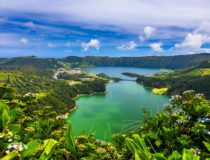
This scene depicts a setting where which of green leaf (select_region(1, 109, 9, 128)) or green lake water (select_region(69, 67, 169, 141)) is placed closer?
green leaf (select_region(1, 109, 9, 128))

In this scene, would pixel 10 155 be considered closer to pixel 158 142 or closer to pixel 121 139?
pixel 158 142

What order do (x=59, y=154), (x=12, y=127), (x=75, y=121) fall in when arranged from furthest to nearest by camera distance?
1. (x=75, y=121)
2. (x=59, y=154)
3. (x=12, y=127)

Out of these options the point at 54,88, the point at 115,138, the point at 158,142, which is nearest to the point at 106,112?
the point at 54,88

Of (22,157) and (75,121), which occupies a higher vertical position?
(22,157)

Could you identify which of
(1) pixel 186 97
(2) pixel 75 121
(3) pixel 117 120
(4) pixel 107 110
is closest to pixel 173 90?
(4) pixel 107 110

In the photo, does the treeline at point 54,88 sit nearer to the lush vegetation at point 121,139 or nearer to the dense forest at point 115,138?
the dense forest at point 115,138

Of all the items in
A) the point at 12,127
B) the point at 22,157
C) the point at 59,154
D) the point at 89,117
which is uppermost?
the point at 12,127

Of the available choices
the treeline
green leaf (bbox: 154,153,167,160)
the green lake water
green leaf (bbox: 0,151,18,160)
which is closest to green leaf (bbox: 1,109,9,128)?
green leaf (bbox: 0,151,18,160)

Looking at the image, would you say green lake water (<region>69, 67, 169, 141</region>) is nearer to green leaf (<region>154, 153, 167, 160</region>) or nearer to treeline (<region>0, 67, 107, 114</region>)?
treeline (<region>0, 67, 107, 114</region>)

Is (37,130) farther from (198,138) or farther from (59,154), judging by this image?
(198,138)
